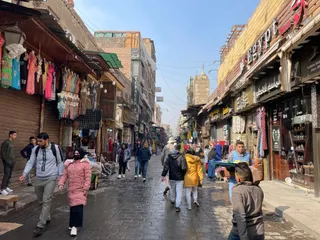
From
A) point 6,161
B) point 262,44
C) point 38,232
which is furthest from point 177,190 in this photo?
point 262,44

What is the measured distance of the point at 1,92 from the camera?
905cm

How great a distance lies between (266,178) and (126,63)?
95.1ft

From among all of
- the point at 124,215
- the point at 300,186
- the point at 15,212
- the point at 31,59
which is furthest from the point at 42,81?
the point at 300,186

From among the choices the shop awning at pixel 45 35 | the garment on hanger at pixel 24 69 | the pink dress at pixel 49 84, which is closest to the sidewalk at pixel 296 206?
the shop awning at pixel 45 35

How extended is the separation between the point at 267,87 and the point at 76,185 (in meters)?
8.71

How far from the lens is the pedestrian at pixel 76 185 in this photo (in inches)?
210

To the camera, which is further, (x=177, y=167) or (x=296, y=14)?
(x=296, y=14)

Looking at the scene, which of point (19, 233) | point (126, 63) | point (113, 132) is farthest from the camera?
point (126, 63)

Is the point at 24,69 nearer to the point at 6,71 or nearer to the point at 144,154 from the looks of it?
the point at 6,71

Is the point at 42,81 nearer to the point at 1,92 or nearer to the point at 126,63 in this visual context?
the point at 1,92

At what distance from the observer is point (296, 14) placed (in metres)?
9.34

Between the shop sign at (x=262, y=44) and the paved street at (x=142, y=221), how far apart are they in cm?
650

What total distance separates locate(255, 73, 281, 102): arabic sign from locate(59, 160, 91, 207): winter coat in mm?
7485

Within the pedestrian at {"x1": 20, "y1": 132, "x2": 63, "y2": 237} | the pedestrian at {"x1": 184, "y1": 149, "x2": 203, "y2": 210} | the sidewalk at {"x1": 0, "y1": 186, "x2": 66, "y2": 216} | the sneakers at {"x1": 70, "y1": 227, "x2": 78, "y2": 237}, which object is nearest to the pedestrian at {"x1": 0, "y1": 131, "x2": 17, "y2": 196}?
the sidewalk at {"x1": 0, "y1": 186, "x2": 66, "y2": 216}
